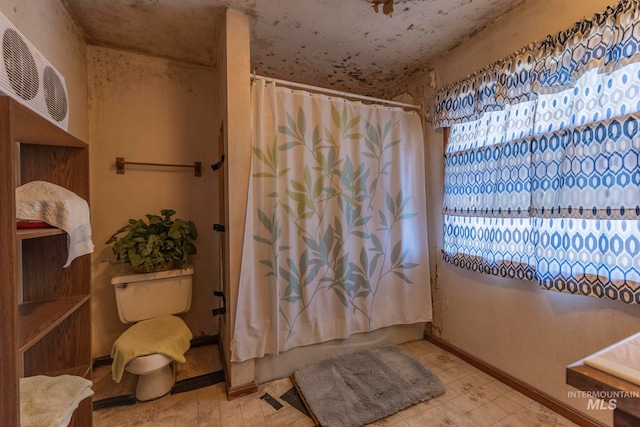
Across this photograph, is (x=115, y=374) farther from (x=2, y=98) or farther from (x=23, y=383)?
(x=2, y=98)

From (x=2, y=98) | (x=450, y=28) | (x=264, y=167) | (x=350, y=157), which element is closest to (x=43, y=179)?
(x=2, y=98)

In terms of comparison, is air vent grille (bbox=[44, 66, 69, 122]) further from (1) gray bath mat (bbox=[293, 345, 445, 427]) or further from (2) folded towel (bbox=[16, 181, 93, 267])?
(1) gray bath mat (bbox=[293, 345, 445, 427])

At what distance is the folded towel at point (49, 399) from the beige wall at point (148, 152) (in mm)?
1269

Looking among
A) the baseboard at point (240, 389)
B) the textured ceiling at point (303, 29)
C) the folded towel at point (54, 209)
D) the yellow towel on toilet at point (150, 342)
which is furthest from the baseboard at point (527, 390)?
the folded towel at point (54, 209)

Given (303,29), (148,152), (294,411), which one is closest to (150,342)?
(294,411)

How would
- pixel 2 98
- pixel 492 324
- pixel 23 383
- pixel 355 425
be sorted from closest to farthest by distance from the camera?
1. pixel 2 98
2. pixel 23 383
3. pixel 355 425
4. pixel 492 324

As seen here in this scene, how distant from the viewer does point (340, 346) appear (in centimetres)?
197

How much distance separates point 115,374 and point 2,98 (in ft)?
4.86

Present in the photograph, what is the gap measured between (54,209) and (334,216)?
56.3 inches

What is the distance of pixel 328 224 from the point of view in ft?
6.17

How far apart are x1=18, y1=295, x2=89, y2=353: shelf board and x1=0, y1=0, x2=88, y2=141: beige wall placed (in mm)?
1067

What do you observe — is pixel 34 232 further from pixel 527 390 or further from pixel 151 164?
pixel 527 390

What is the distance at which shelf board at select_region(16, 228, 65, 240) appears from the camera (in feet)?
2.61

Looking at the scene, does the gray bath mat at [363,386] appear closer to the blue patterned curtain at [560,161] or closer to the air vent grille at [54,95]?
the blue patterned curtain at [560,161]
